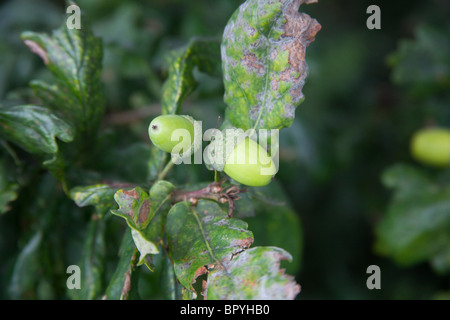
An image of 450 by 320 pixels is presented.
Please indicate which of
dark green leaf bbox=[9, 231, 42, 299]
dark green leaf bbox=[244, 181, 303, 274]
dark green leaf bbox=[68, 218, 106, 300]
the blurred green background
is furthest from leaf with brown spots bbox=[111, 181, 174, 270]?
the blurred green background

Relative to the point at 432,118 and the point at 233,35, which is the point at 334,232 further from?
the point at 233,35

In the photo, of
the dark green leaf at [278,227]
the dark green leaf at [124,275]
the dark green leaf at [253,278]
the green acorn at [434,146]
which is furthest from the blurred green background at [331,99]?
the dark green leaf at [253,278]

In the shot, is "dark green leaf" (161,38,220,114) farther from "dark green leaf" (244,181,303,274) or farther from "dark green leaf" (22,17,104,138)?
"dark green leaf" (244,181,303,274)

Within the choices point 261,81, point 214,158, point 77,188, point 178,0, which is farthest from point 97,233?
point 178,0

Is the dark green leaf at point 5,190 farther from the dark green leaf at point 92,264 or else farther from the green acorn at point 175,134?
the green acorn at point 175,134

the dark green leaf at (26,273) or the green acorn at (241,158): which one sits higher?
the green acorn at (241,158)
